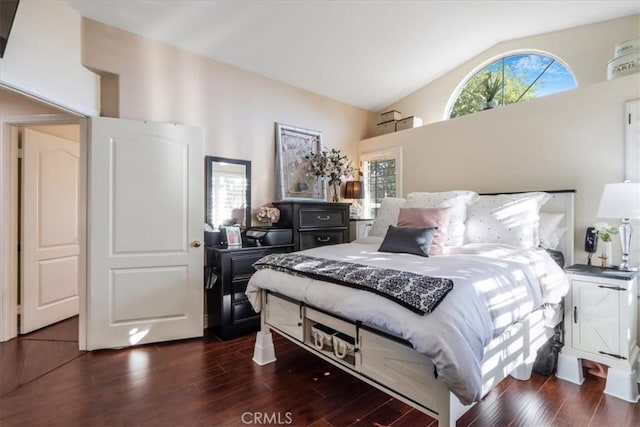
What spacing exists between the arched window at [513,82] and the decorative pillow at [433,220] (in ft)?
5.34

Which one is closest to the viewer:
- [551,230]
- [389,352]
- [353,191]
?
[389,352]

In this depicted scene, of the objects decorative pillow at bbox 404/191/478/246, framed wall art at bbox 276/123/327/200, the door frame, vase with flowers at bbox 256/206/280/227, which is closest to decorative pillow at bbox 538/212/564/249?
decorative pillow at bbox 404/191/478/246

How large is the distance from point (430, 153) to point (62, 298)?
4.60 meters

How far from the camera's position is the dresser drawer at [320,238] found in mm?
3521

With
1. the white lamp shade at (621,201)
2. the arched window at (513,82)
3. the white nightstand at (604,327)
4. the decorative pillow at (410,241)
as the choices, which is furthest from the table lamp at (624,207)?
the arched window at (513,82)

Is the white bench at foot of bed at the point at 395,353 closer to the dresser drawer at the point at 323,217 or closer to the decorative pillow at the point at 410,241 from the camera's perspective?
the decorative pillow at the point at 410,241

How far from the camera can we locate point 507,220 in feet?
8.52

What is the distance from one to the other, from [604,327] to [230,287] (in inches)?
116

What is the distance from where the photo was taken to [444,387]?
51.2 inches

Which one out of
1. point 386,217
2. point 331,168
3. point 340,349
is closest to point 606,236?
point 386,217

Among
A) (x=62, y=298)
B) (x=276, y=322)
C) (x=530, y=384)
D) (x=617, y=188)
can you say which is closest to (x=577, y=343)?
(x=530, y=384)

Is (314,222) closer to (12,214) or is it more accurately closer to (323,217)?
(323,217)

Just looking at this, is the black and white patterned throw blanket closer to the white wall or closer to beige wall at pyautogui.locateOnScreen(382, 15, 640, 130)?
the white wall

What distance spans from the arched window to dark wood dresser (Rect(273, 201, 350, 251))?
2006 millimetres
